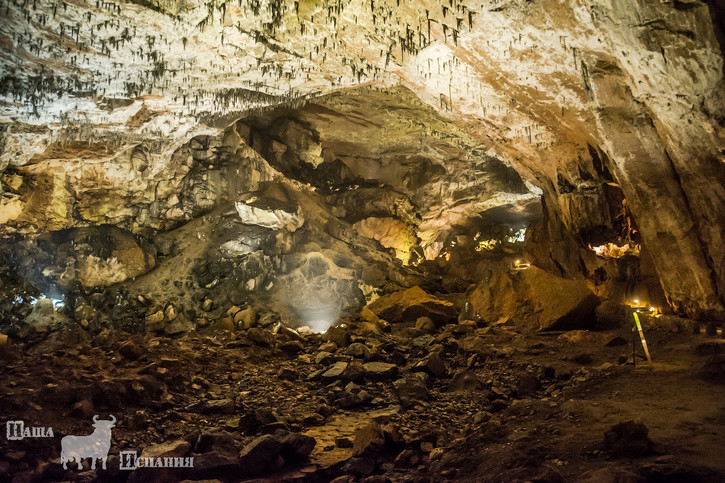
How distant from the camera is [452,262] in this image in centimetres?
2267

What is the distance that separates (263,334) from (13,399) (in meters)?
5.89

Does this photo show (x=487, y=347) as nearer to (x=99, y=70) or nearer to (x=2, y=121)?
(x=99, y=70)

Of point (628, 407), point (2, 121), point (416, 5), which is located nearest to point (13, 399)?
point (628, 407)

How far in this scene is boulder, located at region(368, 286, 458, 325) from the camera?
13.3 metres

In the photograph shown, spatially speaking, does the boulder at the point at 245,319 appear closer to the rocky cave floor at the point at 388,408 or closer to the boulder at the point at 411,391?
the rocky cave floor at the point at 388,408

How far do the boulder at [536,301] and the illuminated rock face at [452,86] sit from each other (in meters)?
1.82

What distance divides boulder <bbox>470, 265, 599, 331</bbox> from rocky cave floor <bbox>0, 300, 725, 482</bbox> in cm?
63

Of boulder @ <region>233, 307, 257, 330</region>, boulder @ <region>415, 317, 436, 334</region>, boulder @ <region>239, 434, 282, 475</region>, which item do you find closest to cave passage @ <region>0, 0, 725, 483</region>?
boulder @ <region>239, 434, 282, 475</region>

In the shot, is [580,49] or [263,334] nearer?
[580,49]

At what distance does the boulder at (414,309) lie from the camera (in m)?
13.3

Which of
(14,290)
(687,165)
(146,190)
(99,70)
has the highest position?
(99,70)
